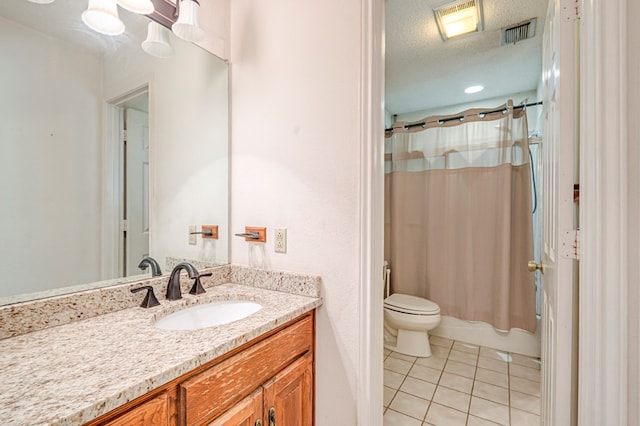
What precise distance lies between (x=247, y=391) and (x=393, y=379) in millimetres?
1529

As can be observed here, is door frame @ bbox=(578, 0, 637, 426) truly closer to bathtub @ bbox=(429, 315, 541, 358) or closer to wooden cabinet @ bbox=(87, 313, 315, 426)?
wooden cabinet @ bbox=(87, 313, 315, 426)

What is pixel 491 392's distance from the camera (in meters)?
1.85

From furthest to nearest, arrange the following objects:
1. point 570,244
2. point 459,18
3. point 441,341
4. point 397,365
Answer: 1. point 441,341
2. point 397,365
3. point 459,18
4. point 570,244

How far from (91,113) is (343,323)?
1280 mm

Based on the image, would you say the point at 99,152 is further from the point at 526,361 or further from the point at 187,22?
the point at 526,361

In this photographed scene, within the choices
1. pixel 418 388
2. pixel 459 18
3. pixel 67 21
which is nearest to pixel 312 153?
pixel 67 21

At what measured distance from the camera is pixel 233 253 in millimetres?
1467

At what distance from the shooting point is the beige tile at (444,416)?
1585 mm

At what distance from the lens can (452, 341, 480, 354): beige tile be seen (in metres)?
2.42

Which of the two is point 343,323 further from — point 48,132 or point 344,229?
point 48,132

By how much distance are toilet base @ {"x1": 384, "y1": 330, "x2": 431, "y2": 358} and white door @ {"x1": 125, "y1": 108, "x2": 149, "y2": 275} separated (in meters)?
2.08

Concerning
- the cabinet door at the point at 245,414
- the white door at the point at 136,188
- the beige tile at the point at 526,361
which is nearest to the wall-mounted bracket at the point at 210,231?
the white door at the point at 136,188

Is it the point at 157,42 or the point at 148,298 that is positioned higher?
the point at 157,42

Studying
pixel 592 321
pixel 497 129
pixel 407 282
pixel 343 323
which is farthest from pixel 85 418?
pixel 497 129
